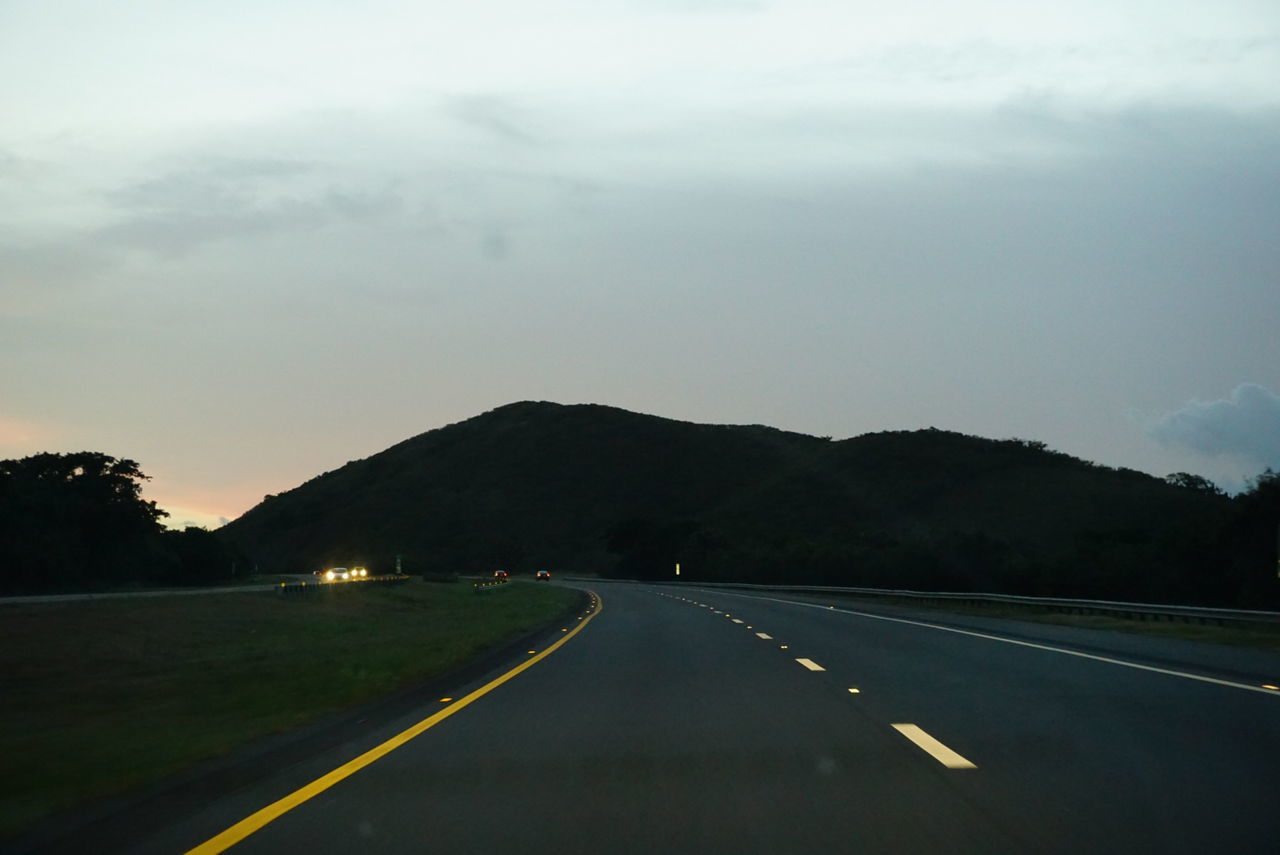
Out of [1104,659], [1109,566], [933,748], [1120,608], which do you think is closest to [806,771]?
[933,748]

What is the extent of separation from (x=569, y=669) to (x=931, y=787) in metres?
11.7

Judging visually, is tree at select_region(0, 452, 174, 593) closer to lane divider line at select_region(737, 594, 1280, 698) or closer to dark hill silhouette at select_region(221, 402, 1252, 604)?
dark hill silhouette at select_region(221, 402, 1252, 604)

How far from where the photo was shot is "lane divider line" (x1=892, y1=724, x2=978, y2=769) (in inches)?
411

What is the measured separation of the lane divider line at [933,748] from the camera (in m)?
10.4

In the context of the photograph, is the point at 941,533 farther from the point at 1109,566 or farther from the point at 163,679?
the point at 163,679

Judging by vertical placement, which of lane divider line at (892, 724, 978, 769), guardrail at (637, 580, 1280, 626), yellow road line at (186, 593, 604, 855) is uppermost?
guardrail at (637, 580, 1280, 626)

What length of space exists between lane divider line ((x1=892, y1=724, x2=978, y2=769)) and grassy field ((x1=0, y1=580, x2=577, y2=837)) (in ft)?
18.6

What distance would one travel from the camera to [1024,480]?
183 m

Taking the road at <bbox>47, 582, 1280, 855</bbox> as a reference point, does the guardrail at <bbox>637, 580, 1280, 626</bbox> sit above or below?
above

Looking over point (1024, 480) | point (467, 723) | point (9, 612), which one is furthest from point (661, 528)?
point (467, 723)

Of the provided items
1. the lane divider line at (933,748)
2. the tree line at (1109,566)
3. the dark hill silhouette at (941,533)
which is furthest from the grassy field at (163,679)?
the dark hill silhouette at (941,533)

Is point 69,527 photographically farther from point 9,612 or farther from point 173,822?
point 173,822

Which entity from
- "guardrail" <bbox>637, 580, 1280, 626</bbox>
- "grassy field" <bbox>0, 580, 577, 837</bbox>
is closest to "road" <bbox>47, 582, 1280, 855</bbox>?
"grassy field" <bbox>0, 580, 577, 837</bbox>

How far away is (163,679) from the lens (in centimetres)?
2089
